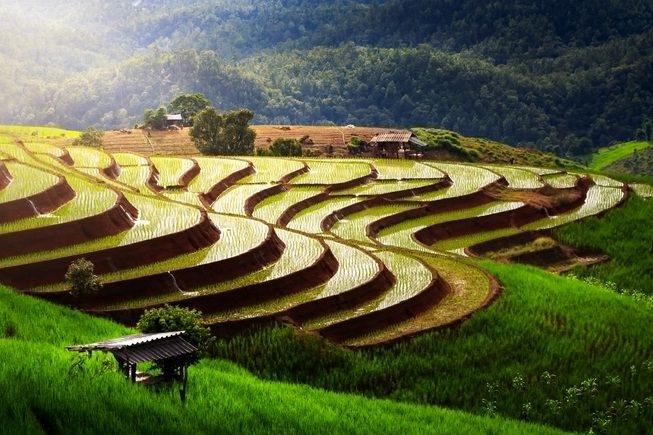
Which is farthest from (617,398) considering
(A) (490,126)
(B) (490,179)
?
(A) (490,126)

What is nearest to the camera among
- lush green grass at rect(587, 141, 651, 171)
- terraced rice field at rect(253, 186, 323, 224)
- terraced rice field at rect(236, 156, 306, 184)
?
terraced rice field at rect(253, 186, 323, 224)

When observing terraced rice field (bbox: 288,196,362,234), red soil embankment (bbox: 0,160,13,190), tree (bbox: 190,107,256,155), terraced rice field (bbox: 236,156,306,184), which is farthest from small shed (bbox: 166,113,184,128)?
red soil embankment (bbox: 0,160,13,190)

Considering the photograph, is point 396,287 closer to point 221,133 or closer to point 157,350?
point 157,350

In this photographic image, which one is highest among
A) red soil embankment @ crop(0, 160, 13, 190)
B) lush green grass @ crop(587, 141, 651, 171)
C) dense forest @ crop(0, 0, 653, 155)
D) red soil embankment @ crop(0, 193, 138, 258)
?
red soil embankment @ crop(0, 160, 13, 190)

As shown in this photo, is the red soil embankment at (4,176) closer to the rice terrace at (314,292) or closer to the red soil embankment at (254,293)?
the rice terrace at (314,292)

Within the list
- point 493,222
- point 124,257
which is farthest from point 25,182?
point 493,222

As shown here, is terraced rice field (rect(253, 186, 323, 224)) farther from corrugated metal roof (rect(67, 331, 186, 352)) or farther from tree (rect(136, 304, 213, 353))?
corrugated metal roof (rect(67, 331, 186, 352))
